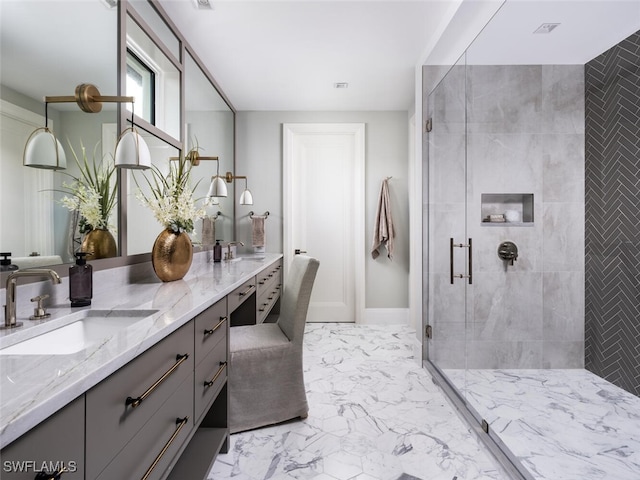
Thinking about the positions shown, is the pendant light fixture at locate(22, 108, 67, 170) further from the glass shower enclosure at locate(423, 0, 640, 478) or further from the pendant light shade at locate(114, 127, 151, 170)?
the glass shower enclosure at locate(423, 0, 640, 478)

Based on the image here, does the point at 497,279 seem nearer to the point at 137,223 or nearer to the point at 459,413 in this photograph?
the point at 459,413

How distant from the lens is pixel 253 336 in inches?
76.4

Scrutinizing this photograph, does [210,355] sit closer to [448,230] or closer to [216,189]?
[216,189]

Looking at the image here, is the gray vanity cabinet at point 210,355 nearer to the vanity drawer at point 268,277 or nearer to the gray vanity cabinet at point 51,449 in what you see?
the gray vanity cabinet at point 51,449

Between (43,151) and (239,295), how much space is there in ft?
3.45

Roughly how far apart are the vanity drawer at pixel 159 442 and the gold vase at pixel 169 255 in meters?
0.80

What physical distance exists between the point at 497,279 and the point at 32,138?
7.87ft

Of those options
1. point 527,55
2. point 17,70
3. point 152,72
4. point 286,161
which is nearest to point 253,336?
point 17,70

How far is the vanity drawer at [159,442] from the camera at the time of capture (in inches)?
29.5

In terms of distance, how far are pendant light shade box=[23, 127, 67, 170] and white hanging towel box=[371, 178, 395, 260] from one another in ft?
10.0

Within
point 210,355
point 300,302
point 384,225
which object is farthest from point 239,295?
point 384,225

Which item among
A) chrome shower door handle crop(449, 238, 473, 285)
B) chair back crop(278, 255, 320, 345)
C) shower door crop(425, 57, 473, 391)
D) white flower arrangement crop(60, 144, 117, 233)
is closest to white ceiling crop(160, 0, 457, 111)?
shower door crop(425, 57, 473, 391)

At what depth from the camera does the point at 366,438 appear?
1.78 meters

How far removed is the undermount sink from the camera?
3.04 ft
